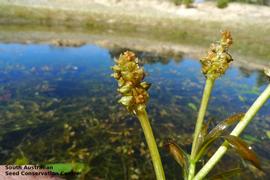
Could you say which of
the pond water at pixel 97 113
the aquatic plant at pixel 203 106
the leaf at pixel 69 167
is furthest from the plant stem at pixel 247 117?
the pond water at pixel 97 113

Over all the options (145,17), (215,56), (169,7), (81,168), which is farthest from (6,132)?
(169,7)

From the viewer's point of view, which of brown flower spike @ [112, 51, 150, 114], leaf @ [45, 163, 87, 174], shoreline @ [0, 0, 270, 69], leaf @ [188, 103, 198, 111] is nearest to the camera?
brown flower spike @ [112, 51, 150, 114]

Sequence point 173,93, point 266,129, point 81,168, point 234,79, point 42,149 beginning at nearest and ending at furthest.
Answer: point 81,168, point 42,149, point 266,129, point 173,93, point 234,79

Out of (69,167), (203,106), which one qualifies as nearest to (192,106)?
(69,167)

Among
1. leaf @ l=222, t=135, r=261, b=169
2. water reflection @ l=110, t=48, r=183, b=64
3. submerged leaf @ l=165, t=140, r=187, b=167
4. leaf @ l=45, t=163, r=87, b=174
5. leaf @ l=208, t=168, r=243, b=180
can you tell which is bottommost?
water reflection @ l=110, t=48, r=183, b=64

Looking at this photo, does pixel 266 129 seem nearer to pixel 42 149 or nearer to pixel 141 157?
pixel 141 157

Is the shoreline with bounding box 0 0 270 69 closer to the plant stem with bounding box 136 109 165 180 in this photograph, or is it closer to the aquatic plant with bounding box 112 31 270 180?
the aquatic plant with bounding box 112 31 270 180

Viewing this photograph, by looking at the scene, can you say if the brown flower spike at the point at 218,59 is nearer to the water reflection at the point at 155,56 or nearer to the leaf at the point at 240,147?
the leaf at the point at 240,147

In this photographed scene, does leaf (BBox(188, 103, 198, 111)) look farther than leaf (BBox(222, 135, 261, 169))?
Yes

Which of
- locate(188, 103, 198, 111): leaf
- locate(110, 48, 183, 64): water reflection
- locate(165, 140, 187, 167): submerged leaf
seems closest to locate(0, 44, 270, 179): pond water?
locate(188, 103, 198, 111): leaf

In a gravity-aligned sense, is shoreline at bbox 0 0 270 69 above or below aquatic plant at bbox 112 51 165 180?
below
